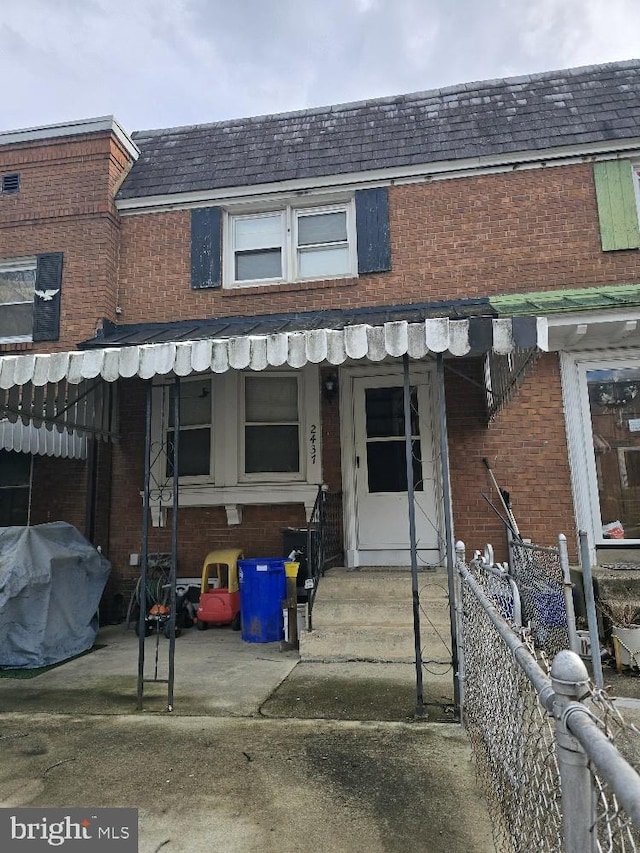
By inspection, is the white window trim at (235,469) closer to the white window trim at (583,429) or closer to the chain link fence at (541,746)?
the white window trim at (583,429)

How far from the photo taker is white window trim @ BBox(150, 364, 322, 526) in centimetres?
802

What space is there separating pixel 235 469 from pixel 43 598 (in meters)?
2.94

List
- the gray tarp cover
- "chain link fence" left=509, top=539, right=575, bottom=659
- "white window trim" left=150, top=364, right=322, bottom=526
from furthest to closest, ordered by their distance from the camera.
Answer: "white window trim" left=150, top=364, right=322, bottom=526, the gray tarp cover, "chain link fence" left=509, top=539, right=575, bottom=659

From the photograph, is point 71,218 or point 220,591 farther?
point 71,218

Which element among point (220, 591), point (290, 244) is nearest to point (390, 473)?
point (220, 591)

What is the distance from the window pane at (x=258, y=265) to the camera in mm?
8922

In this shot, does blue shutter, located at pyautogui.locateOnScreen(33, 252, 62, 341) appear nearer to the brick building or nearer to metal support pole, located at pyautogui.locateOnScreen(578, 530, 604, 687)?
the brick building

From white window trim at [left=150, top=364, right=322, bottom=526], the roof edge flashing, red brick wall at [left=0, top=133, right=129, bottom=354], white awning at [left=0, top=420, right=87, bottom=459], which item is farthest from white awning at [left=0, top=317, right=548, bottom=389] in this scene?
the roof edge flashing

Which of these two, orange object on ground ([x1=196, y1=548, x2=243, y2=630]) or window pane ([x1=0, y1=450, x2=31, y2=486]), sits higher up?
window pane ([x1=0, y1=450, x2=31, y2=486])

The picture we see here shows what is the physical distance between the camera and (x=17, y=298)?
918cm

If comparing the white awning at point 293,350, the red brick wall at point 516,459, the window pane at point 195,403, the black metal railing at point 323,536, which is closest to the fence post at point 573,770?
the white awning at point 293,350

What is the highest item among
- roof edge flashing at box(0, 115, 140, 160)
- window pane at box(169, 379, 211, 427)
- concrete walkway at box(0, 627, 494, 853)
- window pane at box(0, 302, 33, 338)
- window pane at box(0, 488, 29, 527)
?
roof edge flashing at box(0, 115, 140, 160)

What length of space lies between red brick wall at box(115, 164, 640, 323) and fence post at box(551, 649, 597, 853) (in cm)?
723

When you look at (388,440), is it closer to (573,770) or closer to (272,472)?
(272,472)
